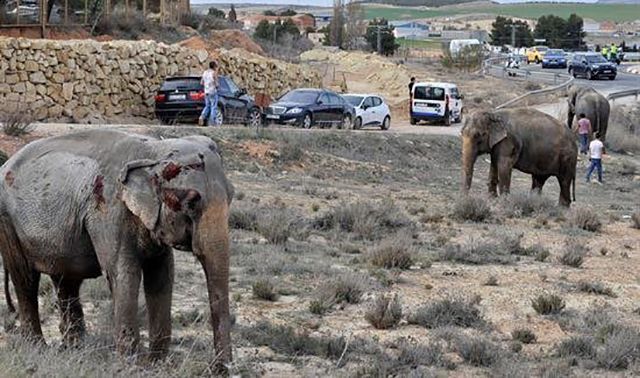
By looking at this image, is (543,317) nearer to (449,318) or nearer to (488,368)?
(449,318)

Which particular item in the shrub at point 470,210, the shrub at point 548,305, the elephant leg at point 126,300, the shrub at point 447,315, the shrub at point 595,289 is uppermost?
the elephant leg at point 126,300

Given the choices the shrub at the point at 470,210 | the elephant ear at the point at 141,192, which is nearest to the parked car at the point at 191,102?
the shrub at the point at 470,210

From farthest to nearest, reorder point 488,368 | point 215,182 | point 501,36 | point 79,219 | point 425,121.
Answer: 1. point 501,36
2. point 425,121
3. point 488,368
4. point 79,219
5. point 215,182

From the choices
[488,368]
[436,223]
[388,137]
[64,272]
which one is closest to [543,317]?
[488,368]

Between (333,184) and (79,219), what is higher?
(79,219)

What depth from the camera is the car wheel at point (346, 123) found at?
42094mm

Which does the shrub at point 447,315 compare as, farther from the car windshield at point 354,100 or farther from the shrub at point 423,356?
the car windshield at point 354,100

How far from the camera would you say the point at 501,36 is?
143m

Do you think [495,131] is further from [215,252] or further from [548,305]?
[215,252]

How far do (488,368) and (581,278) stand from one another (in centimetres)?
589

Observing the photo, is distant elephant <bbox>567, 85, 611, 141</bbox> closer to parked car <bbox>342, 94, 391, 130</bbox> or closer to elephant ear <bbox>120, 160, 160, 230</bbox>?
parked car <bbox>342, 94, 391, 130</bbox>

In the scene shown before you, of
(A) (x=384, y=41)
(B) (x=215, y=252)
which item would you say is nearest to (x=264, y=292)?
(B) (x=215, y=252)

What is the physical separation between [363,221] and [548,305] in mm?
6285

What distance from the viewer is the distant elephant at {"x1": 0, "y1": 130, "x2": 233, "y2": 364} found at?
829 cm
